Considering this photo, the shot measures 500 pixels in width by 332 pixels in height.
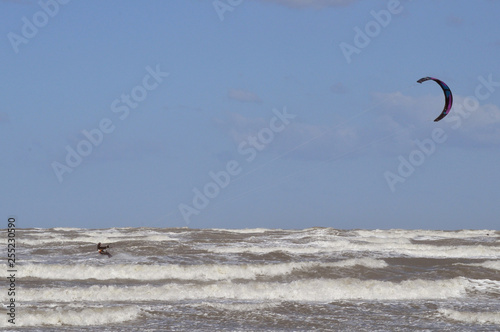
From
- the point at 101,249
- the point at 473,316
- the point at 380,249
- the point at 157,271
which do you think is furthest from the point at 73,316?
the point at 380,249

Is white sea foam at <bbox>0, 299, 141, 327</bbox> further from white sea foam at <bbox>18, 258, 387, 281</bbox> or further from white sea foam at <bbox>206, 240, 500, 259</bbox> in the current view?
white sea foam at <bbox>206, 240, 500, 259</bbox>

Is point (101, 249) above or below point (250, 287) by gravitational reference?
above

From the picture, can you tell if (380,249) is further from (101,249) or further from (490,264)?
(101,249)

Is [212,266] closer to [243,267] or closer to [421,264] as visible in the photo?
[243,267]

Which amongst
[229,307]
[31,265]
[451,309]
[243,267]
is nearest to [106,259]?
[31,265]

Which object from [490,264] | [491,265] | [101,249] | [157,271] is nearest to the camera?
[157,271]

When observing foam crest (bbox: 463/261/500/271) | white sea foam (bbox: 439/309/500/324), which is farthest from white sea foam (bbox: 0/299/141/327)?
foam crest (bbox: 463/261/500/271)

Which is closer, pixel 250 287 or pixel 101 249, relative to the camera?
pixel 250 287
